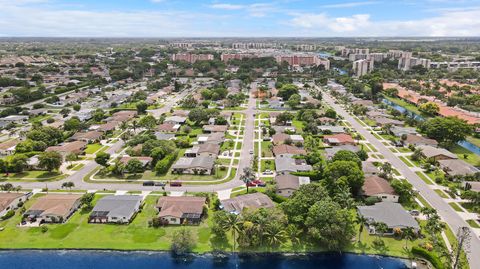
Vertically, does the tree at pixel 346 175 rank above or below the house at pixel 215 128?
above

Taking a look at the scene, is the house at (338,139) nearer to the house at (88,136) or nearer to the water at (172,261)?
the water at (172,261)

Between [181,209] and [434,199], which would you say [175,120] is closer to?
[181,209]

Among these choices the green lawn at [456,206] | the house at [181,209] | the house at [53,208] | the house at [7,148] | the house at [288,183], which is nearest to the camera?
the house at [181,209]

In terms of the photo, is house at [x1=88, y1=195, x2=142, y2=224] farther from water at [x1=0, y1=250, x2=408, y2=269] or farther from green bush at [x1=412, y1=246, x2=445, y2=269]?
green bush at [x1=412, y1=246, x2=445, y2=269]

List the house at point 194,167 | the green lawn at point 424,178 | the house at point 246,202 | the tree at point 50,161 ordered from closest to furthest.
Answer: the house at point 246,202, the green lawn at point 424,178, the tree at point 50,161, the house at point 194,167

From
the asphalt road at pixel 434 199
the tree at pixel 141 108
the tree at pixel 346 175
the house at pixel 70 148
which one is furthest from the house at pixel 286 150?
the tree at pixel 141 108

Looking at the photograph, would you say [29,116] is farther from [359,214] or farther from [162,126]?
[359,214]

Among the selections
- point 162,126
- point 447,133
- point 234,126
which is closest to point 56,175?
point 162,126
